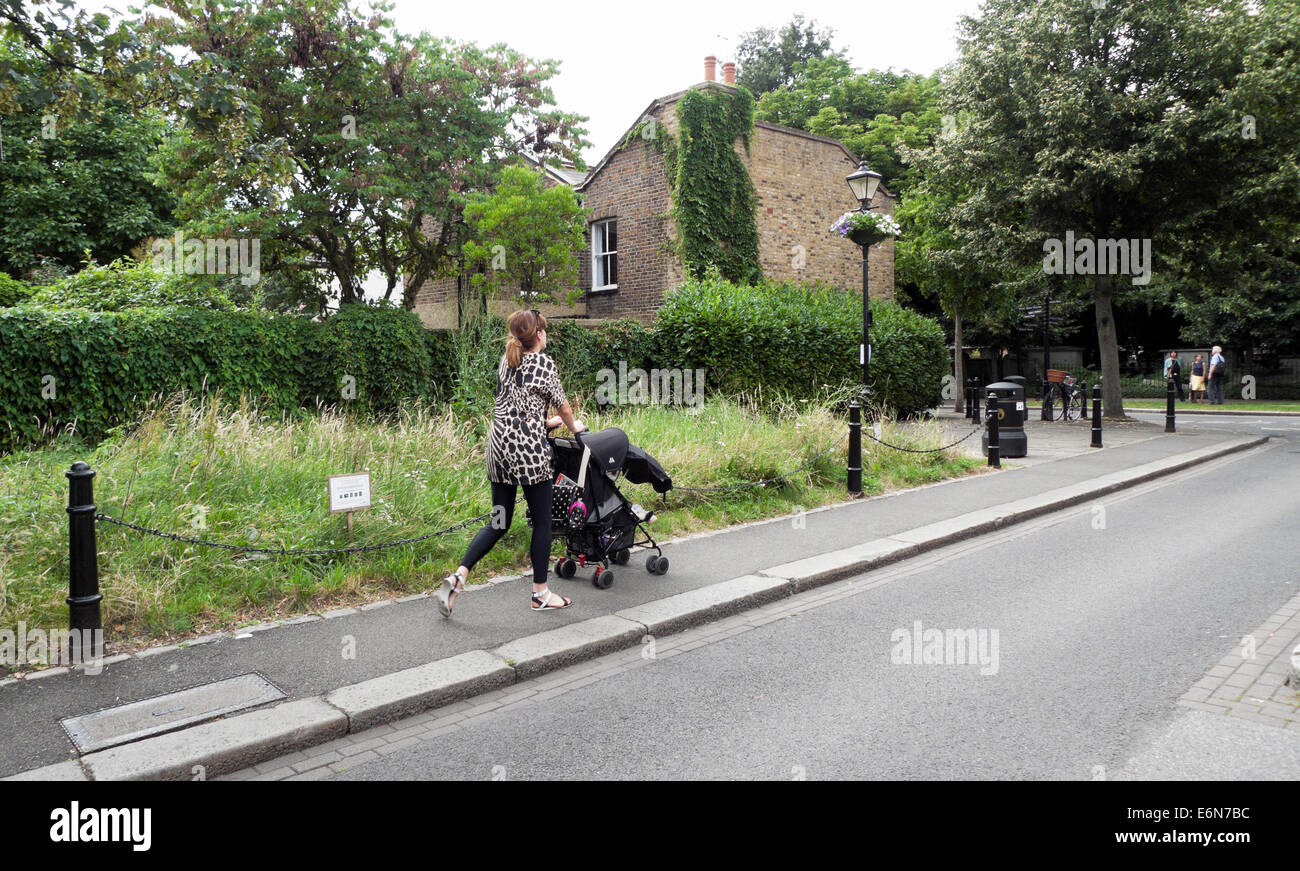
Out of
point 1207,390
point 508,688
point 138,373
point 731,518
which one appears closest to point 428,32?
point 138,373

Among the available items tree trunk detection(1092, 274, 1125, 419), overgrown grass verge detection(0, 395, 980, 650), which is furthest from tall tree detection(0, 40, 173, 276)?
tree trunk detection(1092, 274, 1125, 419)

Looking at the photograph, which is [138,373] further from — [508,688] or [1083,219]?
[1083,219]

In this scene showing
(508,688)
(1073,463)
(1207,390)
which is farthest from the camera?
(1207,390)

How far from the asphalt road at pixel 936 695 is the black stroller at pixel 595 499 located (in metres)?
1.36

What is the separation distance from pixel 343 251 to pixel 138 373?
10.3m

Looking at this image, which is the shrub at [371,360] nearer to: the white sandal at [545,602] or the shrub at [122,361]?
the shrub at [122,361]

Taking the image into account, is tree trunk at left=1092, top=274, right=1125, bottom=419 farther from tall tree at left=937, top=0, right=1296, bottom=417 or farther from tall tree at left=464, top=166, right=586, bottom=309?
tall tree at left=464, top=166, right=586, bottom=309

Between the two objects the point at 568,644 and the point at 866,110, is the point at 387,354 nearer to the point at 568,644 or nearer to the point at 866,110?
the point at 568,644

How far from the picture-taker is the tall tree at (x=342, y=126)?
16094 mm

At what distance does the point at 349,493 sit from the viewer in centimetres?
650

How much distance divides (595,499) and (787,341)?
35.8ft

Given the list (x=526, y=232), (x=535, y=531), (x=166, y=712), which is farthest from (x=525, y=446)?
(x=526, y=232)

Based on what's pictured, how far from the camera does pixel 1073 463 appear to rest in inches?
544

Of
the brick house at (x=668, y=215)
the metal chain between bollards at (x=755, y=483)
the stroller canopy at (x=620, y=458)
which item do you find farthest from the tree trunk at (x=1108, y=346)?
the stroller canopy at (x=620, y=458)
